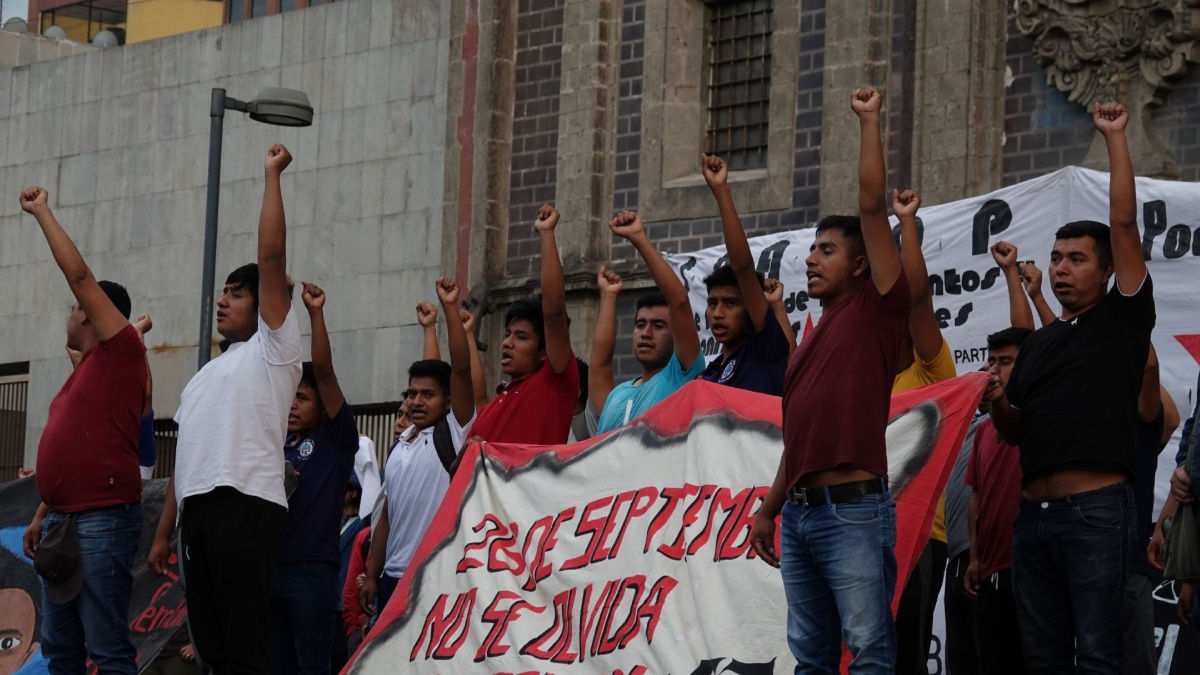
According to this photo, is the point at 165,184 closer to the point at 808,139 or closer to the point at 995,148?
the point at 808,139

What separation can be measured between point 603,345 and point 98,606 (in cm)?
260

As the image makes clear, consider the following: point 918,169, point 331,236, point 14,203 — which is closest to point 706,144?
point 918,169

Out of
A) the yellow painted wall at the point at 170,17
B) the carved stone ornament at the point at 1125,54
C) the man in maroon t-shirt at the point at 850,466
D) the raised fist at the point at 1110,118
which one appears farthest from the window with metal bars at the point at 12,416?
the raised fist at the point at 1110,118

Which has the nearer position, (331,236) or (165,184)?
(331,236)

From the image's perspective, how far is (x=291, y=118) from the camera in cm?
1638

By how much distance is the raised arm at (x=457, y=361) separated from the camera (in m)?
10.3

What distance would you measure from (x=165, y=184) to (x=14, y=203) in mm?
2532

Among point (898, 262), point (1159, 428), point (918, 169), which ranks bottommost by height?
point (1159, 428)

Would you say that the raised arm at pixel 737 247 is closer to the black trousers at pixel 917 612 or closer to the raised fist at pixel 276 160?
the black trousers at pixel 917 612

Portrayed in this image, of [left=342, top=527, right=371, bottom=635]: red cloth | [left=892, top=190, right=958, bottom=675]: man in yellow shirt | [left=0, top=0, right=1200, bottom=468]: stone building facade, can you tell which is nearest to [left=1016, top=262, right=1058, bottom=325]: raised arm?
[left=892, top=190, right=958, bottom=675]: man in yellow shirt

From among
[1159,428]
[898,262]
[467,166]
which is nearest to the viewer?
[898,262]

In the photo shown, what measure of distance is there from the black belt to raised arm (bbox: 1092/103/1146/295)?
1.17 meters

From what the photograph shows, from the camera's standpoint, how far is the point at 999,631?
8531 millimetres

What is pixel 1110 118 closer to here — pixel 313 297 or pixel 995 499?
pixel 995 499
